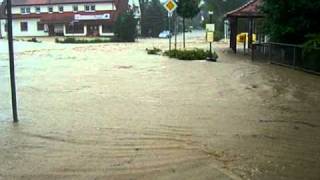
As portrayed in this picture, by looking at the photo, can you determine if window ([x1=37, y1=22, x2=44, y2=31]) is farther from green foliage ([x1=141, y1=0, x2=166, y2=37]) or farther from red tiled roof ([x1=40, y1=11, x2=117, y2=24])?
green foliage ([x1=141, y1=0, x2=166, y2=37])

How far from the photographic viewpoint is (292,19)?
28375 mm

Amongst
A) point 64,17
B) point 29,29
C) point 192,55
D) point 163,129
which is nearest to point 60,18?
point 64,17

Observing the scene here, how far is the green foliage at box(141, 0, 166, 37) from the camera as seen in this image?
10581 centimetres

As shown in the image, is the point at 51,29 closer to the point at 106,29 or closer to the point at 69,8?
the point at 69,8

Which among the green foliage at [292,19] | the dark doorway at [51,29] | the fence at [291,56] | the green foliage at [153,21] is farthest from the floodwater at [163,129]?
the green foliage at [153,21]

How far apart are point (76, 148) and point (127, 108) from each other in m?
4.92

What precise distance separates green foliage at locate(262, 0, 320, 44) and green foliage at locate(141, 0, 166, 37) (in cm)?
7593

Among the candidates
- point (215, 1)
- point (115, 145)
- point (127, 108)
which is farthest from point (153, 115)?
point (215, 1)

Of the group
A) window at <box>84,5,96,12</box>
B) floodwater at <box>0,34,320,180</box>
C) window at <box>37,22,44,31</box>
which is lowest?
floodwater at <box>0,34,320,180</box>

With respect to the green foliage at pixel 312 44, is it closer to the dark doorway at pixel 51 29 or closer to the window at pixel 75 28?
the window at pixel 75 28

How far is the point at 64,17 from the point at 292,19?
76743 millimetres

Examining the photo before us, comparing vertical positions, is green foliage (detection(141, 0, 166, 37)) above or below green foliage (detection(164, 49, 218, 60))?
above

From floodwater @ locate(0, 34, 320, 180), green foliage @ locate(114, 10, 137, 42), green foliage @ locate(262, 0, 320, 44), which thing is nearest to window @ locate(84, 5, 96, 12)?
green foliage @ locate(114, 10, 137, 42)

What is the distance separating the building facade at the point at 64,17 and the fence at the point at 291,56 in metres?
66.2
